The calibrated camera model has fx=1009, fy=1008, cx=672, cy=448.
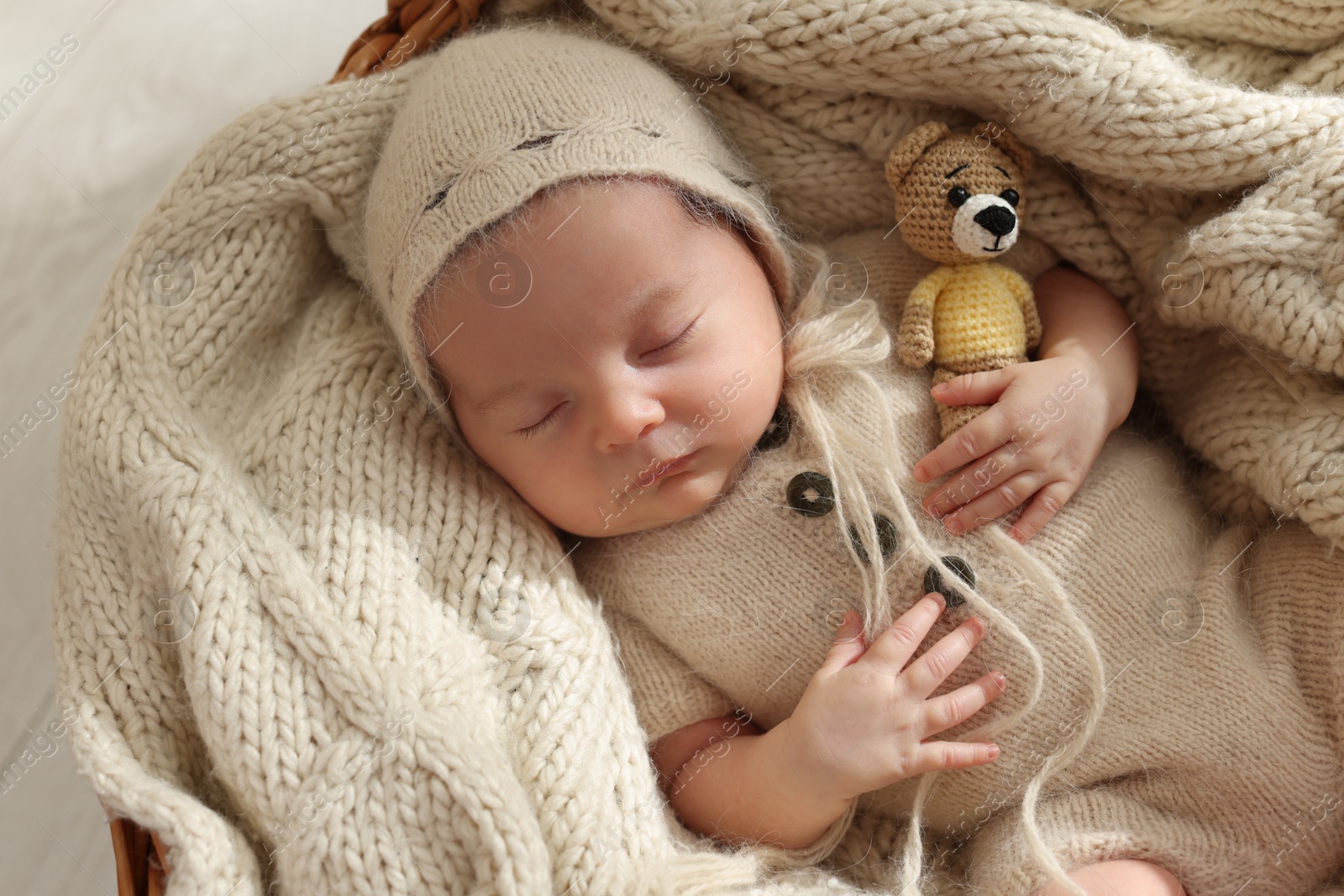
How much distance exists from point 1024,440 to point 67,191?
1726mm

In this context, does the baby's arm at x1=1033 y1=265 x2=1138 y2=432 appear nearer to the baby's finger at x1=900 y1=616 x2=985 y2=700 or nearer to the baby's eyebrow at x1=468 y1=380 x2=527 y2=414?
the baby's finger at x1=900 y1=616 x2=985 y2=700

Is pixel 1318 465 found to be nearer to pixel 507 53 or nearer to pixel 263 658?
pixel 507 53

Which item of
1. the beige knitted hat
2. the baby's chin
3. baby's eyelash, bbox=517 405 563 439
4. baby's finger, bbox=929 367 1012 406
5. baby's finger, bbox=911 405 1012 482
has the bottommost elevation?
baby's finger, bbox=911 405 1012 482

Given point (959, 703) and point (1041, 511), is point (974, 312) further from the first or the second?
point (959, 703)

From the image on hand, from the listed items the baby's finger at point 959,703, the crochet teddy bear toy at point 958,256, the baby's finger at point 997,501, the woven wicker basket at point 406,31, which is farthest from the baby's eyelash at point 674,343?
the woven wicker basket at point 406,31

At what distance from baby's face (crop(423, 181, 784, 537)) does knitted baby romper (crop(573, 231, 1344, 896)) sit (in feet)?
0.24

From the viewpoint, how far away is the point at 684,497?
130 cm

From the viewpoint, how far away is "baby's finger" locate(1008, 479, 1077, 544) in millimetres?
1284

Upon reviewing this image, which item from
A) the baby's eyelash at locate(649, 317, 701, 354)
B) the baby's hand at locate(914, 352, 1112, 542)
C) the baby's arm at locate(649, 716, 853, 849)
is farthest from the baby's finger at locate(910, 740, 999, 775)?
the baby's eyelash at locate(649, 317, 701, 354)

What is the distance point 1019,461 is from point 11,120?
1.88 metres

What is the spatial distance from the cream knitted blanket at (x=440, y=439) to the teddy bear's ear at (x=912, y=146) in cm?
8

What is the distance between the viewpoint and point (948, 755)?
1196 millimetres

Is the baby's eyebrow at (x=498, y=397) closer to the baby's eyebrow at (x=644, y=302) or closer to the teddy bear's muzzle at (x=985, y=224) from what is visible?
the baby's eyebrow at (x=644, y=302)

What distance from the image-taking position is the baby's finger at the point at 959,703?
120cm
